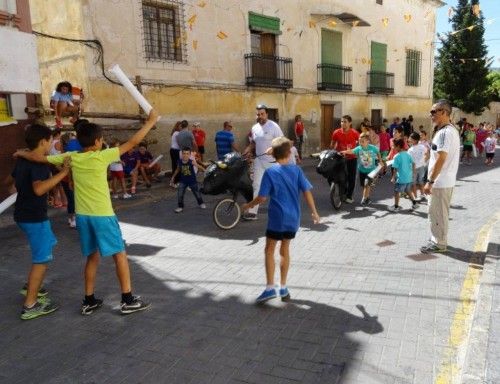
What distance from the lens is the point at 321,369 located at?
3.04m

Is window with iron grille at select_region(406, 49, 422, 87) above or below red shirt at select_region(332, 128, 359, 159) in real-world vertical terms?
above

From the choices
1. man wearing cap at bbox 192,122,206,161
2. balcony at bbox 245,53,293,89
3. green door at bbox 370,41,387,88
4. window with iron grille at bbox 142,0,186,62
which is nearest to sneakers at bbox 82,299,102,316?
man wearing cap at bbox 192,122,206,161

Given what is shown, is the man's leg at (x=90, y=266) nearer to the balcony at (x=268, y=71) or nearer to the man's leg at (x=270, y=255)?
the man's leg at (x=270, y=255)

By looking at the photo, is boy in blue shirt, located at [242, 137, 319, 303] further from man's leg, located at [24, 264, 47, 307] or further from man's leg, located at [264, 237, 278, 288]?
man's leg, located at [24, 264, 47, 307]

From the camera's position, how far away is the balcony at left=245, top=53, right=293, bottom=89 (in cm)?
1578

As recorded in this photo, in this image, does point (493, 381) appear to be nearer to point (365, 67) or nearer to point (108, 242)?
point (108, 242)

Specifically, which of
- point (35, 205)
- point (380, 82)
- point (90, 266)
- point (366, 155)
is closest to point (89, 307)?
point (90, 266)

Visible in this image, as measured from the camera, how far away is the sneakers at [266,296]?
412 cm

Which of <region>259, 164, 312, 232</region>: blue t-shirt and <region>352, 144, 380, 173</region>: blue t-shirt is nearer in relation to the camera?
<region>259, 164, 312, 232</region>: blue t-shirt

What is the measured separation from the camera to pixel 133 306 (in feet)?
13.1

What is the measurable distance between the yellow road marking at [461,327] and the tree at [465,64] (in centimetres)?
3060

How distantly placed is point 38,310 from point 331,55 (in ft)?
59.4

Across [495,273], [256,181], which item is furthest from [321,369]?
[256,181]

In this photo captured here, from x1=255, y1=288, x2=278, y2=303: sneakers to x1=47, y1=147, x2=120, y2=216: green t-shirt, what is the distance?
1.62 meters
